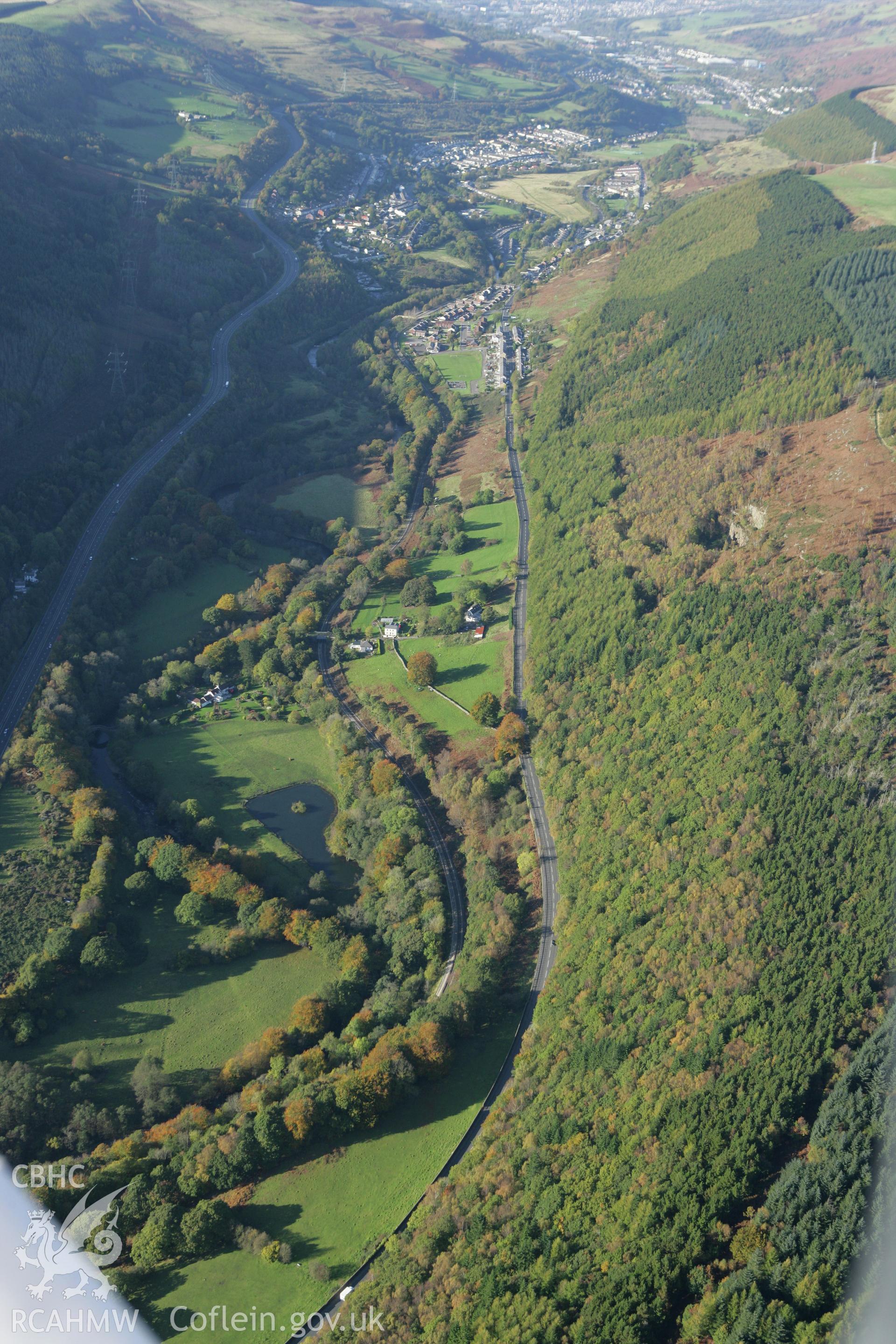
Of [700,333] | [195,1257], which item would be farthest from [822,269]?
[195,1257]

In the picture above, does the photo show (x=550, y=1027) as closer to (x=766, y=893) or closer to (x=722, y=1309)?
(x=766, y=893)

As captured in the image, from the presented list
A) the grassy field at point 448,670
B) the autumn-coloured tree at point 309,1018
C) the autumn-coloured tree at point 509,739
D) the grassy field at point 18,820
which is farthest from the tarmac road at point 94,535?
the autumn-coloured tree at point 509,739

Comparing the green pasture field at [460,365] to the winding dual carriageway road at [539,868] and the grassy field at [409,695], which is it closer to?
the winding dual carriageway road at [539,868]

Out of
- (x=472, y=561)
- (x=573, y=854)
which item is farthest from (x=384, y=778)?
(x=472, y=561)

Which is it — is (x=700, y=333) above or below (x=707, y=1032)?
above

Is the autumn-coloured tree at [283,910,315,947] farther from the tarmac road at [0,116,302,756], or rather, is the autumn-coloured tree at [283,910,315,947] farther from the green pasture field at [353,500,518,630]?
the green pasture field at [353,500,518,630]

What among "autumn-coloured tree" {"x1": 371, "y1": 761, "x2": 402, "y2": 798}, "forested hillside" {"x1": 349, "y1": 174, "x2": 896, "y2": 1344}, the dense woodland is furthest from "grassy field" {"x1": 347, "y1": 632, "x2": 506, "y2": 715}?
"autumn-coloured tree" {"x1": 371, "y1": 761, "x2": 402, "y2": 798}
